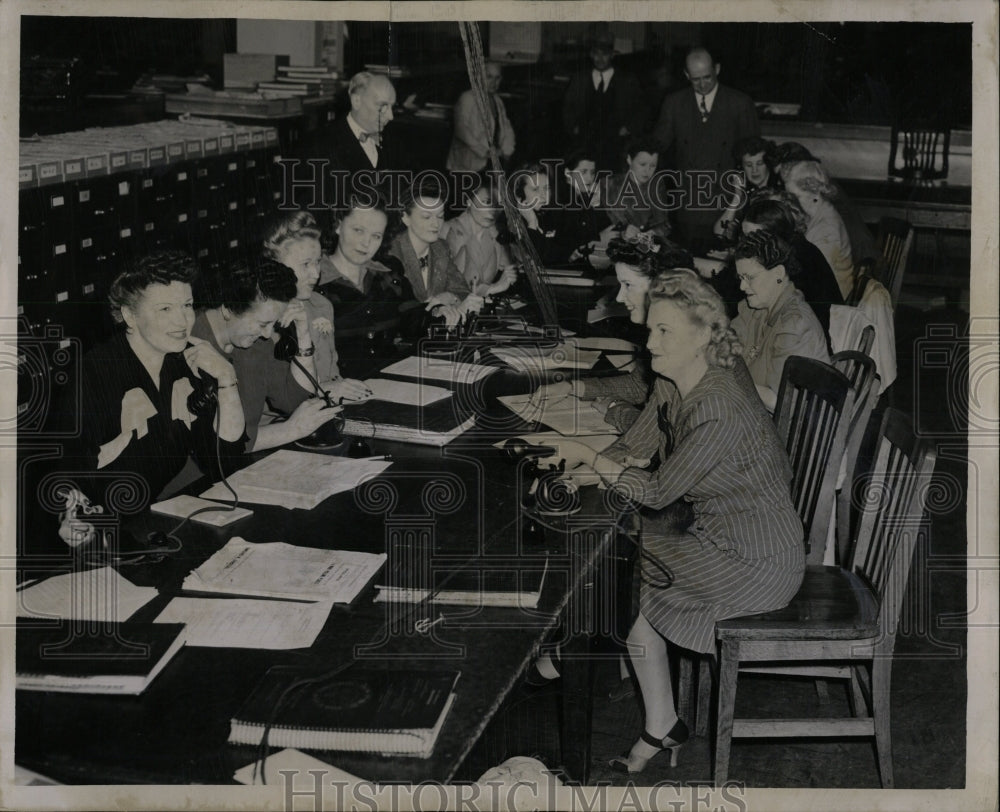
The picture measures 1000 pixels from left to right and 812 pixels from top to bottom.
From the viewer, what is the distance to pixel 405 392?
130 inches

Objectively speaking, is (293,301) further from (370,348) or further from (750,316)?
(750,316)

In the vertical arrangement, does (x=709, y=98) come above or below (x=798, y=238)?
above

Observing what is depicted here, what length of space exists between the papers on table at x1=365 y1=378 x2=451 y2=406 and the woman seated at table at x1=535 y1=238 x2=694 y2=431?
0.29 meters

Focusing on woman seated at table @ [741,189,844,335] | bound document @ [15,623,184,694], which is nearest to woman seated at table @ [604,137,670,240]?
woman seated at table @ [741,189,844,335]

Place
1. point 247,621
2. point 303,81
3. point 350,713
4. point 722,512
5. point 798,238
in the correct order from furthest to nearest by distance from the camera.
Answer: point 798,238, point 303,81, point 722,512, point 247,621, point 350,713

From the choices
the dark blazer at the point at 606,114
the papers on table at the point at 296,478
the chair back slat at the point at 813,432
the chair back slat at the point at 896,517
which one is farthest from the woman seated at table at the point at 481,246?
the chair back slat at the point at 896,517

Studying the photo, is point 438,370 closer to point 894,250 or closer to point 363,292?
point 363,292

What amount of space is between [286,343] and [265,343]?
0.06 metres

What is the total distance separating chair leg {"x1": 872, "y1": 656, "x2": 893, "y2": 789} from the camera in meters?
2.71

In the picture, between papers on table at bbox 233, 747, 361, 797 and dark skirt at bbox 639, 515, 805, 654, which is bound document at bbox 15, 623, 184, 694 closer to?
papers on table at bbox 233, 747, 361, 797

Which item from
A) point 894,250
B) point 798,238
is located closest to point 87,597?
point 798,238

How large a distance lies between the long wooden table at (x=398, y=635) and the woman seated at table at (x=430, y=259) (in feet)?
1.11

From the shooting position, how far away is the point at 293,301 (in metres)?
3.31

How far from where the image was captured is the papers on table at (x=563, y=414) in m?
3.19
